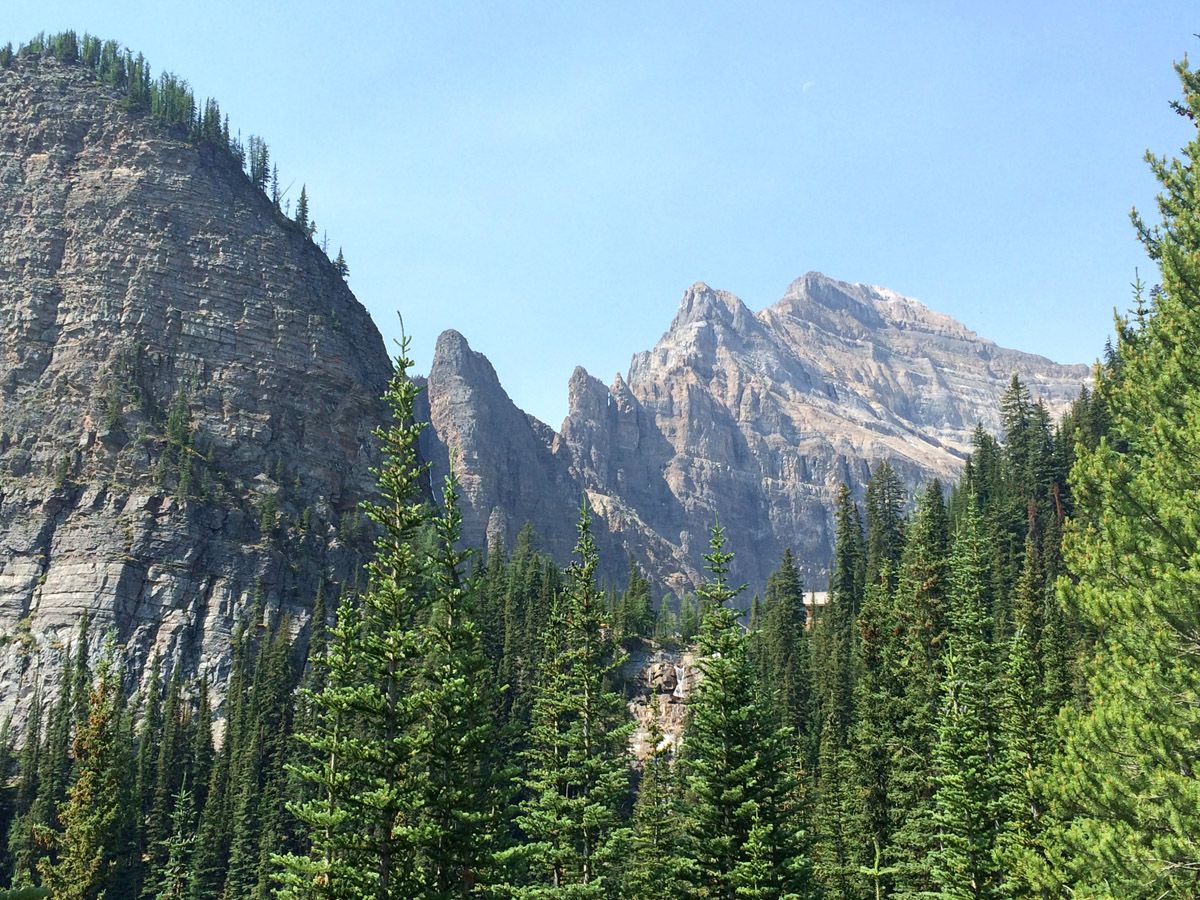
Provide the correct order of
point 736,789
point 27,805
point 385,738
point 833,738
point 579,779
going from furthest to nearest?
point 27,805 < point 833,738 < point 579,779 < point 736,789 < point 385,738

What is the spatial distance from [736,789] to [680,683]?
9314 centimetres

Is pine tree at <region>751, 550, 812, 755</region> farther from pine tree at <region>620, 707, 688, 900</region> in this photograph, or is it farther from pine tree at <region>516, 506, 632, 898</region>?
pine tree at <region>516, 506, 632, 898</region>

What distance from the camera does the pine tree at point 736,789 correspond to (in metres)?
36.0

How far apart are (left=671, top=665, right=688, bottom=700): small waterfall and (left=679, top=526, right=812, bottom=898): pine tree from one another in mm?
87387

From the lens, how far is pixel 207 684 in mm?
151000

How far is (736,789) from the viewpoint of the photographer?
3628 centimetres

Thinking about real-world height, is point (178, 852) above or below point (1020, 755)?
below

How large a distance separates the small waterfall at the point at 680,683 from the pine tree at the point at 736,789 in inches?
3440

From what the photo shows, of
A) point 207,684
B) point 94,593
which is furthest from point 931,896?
point 94,593

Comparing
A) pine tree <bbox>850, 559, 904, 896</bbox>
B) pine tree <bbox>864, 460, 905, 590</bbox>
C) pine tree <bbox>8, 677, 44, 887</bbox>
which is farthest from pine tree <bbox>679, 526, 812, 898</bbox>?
pine tree <bbox>8, 677, 44, 887</bbox>

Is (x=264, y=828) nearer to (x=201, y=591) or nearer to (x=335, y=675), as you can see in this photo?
(x=335, y=675)

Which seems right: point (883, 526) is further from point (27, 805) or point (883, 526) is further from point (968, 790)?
point (27, 805)

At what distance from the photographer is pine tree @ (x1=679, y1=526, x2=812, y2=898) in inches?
1417

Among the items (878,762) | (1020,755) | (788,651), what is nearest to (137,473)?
(788,651)
